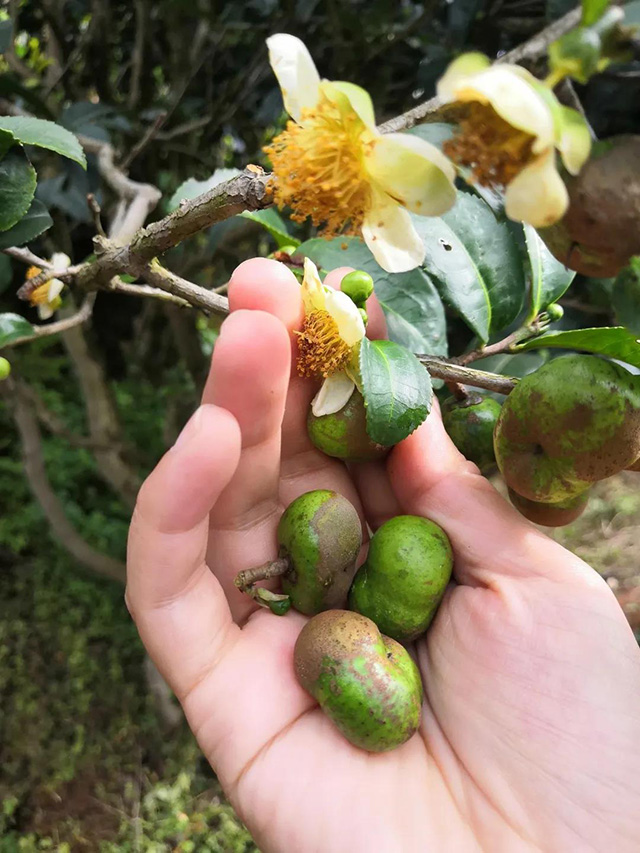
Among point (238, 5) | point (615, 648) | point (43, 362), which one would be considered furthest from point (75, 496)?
point (615, 648)

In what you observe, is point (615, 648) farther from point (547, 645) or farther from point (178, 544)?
point (178, 544)

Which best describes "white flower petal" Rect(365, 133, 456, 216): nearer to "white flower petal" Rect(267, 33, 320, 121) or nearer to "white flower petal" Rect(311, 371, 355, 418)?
"white flower petal" Rect(267, 33, 320, 121)

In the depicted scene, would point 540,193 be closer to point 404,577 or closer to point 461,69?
point 461,69

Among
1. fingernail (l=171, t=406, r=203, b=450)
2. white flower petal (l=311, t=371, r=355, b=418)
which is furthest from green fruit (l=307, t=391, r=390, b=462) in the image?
fingernail (l=171, t=406, r=203, b=450)

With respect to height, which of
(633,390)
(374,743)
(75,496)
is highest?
(633,390)

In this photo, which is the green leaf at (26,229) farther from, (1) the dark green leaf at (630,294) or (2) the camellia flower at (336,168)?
(1) the dark green leaf at (630,294)

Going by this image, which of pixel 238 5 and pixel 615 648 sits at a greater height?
pixel 238 5

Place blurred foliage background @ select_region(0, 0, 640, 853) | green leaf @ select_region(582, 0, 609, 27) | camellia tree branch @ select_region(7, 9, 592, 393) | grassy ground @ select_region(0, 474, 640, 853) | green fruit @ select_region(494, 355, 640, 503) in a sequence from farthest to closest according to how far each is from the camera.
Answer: grassy ground @ select_region(0, 474, 640, 853) < blurred foliage background @ select_region(0, 0, 640, 853) < green fruit @ select_region(494, 355, 640, 503) < camellia tree branch @ select_region(7, 9, 592, 393) < green leaf @ select_region(582, 0, 609, 27)
